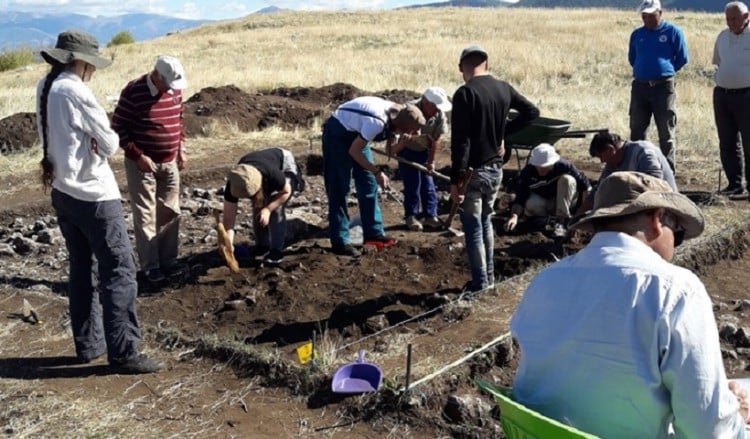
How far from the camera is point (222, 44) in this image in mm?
35344

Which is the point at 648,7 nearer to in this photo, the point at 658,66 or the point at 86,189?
the point at 658,66

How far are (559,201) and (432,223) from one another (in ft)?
4.08

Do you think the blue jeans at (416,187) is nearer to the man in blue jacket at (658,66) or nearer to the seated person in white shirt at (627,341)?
the man in blue jacket at (658,66)

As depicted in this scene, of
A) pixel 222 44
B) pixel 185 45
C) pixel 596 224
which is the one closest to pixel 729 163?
pixel 596 224

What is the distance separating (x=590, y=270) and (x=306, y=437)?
7.22ft

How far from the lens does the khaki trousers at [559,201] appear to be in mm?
7113

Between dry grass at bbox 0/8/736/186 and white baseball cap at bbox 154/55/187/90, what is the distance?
494cm

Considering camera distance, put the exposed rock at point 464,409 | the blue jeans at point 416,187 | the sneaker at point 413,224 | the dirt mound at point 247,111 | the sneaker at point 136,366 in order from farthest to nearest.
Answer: the dirt mound at point 247,111
the sneaker at point 413,224
the blue jeans at point 416,187
the sneaker at point 136,366
the exposed rock at point 464,409

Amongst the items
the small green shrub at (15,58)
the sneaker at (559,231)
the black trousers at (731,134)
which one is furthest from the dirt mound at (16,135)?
the small green shrub at (15,58)

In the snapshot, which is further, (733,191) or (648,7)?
(648,7)

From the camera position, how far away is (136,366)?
484 centimetres

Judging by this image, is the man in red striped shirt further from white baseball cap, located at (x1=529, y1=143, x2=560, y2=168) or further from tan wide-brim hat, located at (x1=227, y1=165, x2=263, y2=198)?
white baseball cap, located at (x1=529, y1=143, x2=560, y2=168)

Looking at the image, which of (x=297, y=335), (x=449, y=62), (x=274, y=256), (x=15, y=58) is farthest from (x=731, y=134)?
(x=15, y=58)

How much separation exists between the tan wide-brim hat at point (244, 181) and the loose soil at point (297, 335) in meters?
0.72
